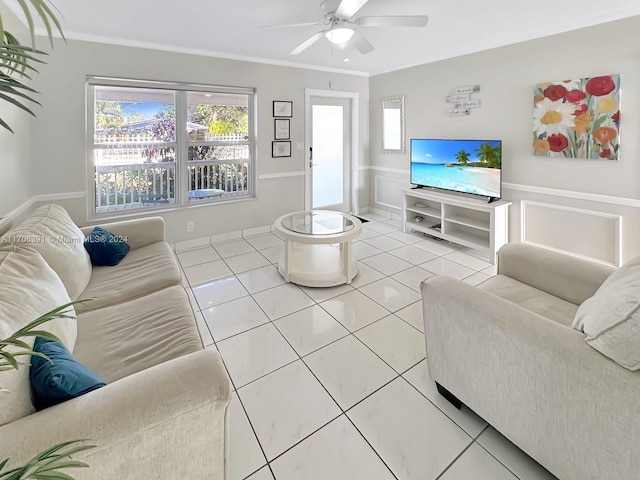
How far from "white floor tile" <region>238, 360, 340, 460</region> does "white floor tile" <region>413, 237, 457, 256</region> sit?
2584 millimetres

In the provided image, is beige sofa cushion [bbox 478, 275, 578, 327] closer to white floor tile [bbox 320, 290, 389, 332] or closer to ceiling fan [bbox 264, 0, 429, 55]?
white floor tile [bbox 320, 290, 389, 332]

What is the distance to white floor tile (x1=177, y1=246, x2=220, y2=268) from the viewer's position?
372 cm

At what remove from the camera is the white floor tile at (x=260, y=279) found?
123 inches

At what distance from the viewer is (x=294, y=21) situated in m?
2.96

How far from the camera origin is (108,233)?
2.57m

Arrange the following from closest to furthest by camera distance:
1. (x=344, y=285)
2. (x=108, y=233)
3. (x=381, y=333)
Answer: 1. (x=381, y=333)
2. (x=108, y=233)
3. (x=344, y=285)

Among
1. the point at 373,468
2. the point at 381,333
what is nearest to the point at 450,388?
the point at 373,468

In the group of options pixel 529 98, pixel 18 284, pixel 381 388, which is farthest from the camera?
pixel 529 98

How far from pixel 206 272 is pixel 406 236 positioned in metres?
2.65

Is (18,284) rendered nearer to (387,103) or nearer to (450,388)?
(450,388)

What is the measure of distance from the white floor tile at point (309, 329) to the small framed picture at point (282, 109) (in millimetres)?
2960

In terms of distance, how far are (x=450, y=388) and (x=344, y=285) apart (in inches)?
62.1

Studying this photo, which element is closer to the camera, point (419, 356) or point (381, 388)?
point (381, 388)

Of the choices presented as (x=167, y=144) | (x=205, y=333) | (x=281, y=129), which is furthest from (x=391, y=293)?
(x=167, y=144)
